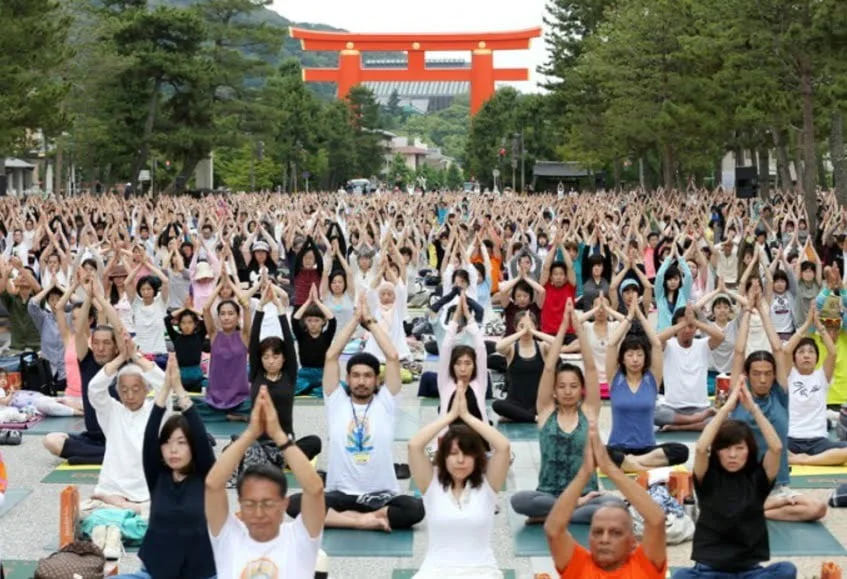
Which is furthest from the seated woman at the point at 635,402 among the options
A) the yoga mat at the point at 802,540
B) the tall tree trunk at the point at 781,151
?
the tall tree trunk at the point at 781,151

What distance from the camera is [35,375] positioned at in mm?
13938

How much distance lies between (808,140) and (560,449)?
78.7ft

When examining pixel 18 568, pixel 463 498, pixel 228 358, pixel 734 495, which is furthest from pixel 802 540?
pixel 228 358

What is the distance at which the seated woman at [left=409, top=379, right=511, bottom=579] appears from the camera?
23.0ft

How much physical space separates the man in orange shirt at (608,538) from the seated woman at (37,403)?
25.7 ft

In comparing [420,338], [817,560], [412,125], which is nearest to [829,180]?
[420,338]

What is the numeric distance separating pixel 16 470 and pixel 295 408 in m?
3.22

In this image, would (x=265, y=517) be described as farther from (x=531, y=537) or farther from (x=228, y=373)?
(x=228, y=373)

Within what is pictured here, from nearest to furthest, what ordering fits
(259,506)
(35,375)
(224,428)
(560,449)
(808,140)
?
(259,506), (560,449), (224,428), (35,375), (808,140)

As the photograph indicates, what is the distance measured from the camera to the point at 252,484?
611cm

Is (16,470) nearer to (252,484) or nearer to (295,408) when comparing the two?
(295,408)

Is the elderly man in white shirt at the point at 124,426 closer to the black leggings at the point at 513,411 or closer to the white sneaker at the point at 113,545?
the white sneaker at the point at 113,545

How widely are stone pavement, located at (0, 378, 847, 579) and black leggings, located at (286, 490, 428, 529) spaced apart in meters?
0.10

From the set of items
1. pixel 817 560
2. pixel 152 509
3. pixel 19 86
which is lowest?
pixel 817 560
